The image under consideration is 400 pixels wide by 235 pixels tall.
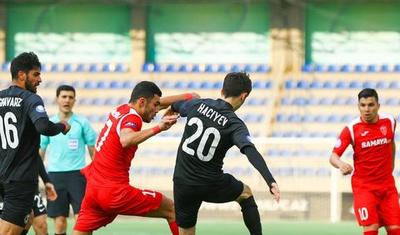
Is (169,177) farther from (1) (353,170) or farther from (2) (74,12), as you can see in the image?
(1) (353,170)

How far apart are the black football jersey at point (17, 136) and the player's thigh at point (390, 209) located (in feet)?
11.9

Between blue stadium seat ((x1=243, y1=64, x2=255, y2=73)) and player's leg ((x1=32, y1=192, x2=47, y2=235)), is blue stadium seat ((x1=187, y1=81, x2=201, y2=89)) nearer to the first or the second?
blue stadium seat ((x1=243, y1=64, x2=255, y2=73))

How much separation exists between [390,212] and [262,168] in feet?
8.59

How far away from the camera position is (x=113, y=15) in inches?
856

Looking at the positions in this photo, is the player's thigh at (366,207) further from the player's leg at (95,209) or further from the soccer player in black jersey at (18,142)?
the soccer player in black jersey at (18,142)

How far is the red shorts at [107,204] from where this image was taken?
885cm

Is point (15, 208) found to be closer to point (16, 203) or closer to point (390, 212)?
point (16, 203)

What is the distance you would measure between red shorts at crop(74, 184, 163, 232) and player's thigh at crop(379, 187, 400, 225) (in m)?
2.54

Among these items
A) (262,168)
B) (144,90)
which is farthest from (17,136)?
(262,168)

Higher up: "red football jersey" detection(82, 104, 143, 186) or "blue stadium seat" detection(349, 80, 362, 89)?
"blue stadium seat" detection(349, 80, 362, 89)

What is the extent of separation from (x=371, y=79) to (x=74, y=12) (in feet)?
21.5

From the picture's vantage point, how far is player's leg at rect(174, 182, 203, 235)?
29.3 feet

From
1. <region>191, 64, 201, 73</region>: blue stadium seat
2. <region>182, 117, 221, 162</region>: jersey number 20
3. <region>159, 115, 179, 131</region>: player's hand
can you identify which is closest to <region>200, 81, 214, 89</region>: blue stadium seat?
<region>191, 64, 201, 73</region>: blue stadium seat

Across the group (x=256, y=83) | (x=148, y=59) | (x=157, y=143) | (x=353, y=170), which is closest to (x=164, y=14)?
(x=148, y=59)
